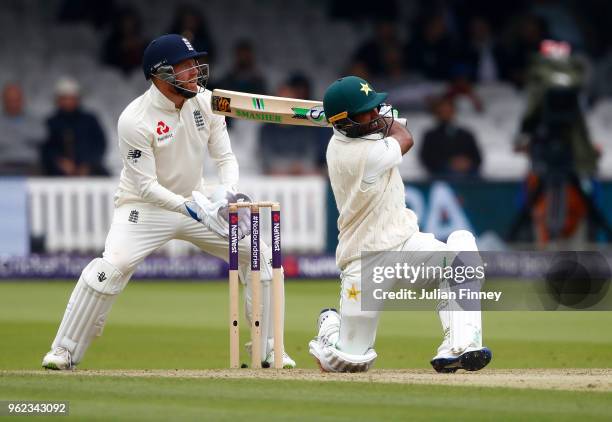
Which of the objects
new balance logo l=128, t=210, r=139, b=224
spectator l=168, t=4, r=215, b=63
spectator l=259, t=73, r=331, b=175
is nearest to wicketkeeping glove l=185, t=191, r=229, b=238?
new balance logo l=128, t=210, r=139, b=224

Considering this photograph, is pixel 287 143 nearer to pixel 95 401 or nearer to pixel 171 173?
pixel 171 173

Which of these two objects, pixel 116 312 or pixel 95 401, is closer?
pixel 95 401

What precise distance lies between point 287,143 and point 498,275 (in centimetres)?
325

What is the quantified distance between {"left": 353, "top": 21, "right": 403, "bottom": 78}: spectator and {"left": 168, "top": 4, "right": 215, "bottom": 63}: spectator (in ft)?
5.84

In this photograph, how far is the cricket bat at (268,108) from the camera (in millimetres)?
7582

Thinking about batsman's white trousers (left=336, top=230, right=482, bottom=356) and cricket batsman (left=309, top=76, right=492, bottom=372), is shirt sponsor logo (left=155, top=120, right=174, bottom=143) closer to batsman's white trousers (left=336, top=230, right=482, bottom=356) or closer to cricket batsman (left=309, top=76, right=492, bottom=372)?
cricket batsman (left=309, top=76, right=492, bottom=372)

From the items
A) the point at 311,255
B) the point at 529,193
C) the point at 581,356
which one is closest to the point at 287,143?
the point at 311,255

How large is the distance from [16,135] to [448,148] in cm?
504

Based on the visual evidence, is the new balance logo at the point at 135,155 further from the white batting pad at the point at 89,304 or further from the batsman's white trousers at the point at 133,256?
the white batting pad at the point at 89,304

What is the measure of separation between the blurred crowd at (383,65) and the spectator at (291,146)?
1 cm

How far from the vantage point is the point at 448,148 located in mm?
15055

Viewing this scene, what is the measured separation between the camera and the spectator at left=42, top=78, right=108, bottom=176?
14516mm

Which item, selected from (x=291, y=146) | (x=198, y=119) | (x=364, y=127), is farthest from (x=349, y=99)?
(x=291, y=146)

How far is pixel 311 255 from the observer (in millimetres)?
13773
